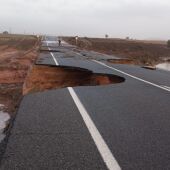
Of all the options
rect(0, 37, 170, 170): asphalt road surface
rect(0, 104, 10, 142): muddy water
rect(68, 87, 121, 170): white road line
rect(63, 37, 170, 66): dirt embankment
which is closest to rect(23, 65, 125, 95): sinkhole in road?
rect(0, 104, 10, 142): muddy water

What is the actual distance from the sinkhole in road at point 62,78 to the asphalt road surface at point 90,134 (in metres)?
6.07

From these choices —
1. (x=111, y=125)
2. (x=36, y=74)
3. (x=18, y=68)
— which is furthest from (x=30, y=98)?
(x=18, y=68)

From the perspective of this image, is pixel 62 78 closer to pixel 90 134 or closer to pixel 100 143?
pixel 90 134

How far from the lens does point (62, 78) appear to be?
1841 centimetres

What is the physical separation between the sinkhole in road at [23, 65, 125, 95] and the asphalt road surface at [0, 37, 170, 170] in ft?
19.9

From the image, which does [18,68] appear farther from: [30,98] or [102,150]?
[102,150]

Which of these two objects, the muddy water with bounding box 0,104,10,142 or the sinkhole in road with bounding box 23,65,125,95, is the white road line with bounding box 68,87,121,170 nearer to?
the muddy water with bounding box 0,104,10,142

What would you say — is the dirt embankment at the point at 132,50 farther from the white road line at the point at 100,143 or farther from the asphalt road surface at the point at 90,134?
the white road line at the point at 100,143

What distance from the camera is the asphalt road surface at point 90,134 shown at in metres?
4.55

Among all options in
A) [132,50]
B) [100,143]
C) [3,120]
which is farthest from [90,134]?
[132,50]

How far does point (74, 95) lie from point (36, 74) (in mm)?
9117

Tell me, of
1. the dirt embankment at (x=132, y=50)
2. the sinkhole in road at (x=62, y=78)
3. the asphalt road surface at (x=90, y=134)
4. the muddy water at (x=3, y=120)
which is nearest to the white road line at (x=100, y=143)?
the asphalt road surface at (x=90, y=134)

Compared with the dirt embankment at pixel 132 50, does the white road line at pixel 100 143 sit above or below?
above

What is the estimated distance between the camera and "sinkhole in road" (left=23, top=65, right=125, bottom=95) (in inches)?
625
